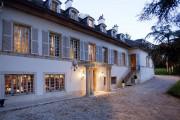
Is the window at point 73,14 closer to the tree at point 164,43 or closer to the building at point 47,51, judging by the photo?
the building at point 47,51

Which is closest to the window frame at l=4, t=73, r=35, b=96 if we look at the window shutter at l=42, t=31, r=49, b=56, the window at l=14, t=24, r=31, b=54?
the window at l=14, t=24, r=31, b=54

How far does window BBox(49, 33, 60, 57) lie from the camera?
17719mm

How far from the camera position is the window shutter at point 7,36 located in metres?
13.8

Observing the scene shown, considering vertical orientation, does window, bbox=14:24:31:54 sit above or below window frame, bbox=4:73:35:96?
above

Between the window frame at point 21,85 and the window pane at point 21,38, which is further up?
the window pane at point 21,38

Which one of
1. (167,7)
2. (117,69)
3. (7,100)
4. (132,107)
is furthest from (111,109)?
(117,69)

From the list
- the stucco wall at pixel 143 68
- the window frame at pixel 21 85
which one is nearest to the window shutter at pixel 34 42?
the window frame at pixel 21 85

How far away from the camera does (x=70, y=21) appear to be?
61.5 ft

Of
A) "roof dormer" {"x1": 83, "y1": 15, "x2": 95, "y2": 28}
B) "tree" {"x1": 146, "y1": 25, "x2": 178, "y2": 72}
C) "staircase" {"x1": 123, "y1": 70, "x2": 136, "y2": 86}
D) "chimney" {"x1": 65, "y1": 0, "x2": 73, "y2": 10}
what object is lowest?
"staircase" {"x1": 123, "y1": 70, "x2": 136, "y2": 86}

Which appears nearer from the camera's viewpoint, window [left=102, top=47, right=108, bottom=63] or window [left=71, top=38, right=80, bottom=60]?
window [left=71, top=38, right=80, bottom=60]

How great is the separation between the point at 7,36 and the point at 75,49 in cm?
718

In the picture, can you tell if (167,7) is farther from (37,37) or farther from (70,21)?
(70,21)

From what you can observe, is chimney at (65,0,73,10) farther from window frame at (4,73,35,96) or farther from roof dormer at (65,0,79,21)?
window frame at (4,73,35,96)

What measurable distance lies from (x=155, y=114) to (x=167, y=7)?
21.3 feet
